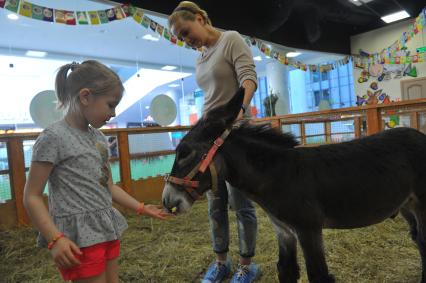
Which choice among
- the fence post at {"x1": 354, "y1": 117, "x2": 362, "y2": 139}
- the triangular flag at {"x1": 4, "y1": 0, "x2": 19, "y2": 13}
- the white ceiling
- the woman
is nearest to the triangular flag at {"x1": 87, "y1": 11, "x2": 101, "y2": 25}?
the triangular flag at {"x1": 4, "y1": 0, "x2": 19, "y2": 13}

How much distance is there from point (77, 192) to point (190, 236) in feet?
7.48

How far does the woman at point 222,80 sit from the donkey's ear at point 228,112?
0.15 metres

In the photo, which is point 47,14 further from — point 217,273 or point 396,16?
point 396,16

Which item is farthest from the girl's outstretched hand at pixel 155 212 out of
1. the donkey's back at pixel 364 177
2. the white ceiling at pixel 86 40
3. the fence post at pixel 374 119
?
the white ceiling at pixel 86 40

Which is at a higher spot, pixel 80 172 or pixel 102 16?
pixel 102 16

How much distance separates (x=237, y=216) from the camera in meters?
2.10

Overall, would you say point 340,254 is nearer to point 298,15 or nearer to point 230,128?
point 230,128

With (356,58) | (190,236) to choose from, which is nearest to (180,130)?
(190,236)

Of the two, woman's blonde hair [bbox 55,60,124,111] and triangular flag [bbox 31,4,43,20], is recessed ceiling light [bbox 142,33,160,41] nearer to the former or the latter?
triangular flag [bbox 31,4,43,20]

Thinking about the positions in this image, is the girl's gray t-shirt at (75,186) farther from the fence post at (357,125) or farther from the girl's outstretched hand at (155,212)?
the fence post at (357,125)

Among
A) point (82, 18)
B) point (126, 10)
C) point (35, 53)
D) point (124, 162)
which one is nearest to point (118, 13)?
point (126, 10)

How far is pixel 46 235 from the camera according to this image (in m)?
1.02

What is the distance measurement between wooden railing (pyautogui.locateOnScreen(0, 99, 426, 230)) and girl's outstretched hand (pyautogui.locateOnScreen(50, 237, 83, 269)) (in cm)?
250

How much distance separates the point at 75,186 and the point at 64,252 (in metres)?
0.24
